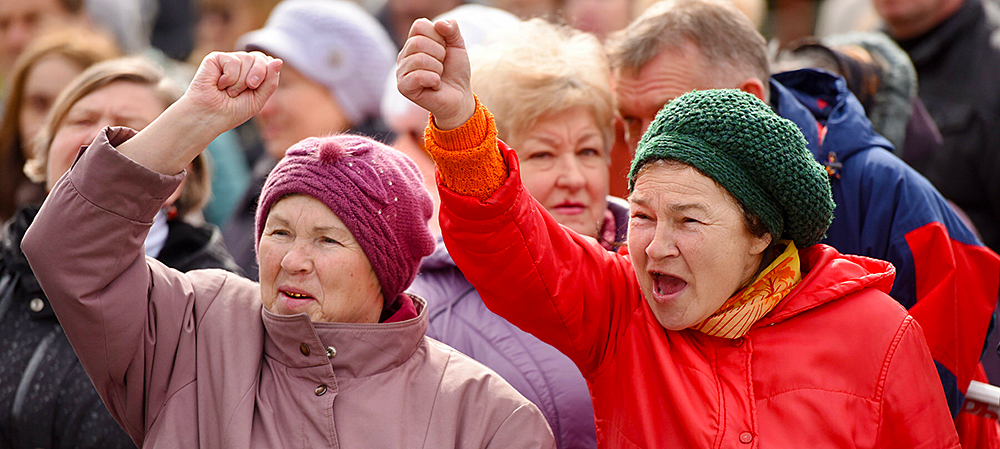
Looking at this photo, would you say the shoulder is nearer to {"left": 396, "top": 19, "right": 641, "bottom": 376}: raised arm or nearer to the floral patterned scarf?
{"left": 396, "top": 19, "right": 641, "bottom": 376}: raised arm

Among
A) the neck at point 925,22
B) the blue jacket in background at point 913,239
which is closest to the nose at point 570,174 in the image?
the blue jacket in background at point 913,239

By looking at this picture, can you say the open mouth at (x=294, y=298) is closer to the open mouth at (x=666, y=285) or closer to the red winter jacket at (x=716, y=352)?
the red winter jacket at (x=716, y=352)

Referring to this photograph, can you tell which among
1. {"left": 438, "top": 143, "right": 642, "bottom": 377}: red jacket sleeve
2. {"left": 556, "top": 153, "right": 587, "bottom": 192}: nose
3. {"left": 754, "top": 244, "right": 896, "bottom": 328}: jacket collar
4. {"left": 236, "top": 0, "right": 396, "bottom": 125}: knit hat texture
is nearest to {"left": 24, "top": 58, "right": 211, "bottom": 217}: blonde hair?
{"left": 556, "top": 153, "right": 587, "bottom": 192}: nose

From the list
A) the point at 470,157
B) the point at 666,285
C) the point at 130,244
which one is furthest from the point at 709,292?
the point at 130,244

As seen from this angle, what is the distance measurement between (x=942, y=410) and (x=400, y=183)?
1.49m

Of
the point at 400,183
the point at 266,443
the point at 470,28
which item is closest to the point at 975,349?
the point at 400,183

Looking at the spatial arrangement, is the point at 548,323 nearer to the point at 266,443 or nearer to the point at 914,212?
the point at 266,443

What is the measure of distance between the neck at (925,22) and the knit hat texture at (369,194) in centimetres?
338

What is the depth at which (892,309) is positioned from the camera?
2.42 m

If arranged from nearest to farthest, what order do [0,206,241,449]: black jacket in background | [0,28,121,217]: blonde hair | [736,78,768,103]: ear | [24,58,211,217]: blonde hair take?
[0,206,241,449]: black jacket in background < [736,78,768,103]: ear < [24,58,211,217]: blonde hair < [0,28,121,217]: blonde hair

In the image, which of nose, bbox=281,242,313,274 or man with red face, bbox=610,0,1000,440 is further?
man with red face, bbox=610,0,1000,440

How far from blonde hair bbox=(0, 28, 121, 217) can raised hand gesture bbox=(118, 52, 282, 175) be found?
210 centimetres

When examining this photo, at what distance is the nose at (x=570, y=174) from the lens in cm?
317

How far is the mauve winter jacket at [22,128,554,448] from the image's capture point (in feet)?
7.61
